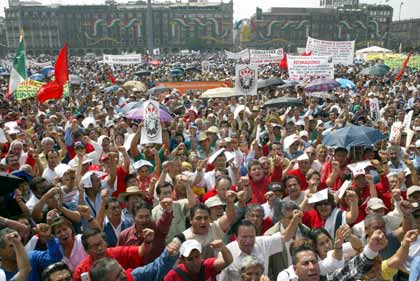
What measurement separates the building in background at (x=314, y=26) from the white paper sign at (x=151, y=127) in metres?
85.1

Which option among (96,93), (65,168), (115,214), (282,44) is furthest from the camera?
(282,44)

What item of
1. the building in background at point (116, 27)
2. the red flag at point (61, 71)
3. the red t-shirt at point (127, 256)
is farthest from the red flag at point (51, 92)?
the building in background at point (116, 27)

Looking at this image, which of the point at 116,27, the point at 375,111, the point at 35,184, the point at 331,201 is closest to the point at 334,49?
the point at 375,111

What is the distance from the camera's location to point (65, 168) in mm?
4980

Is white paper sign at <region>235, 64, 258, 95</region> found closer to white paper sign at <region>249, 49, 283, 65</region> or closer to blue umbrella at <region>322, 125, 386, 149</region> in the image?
blue umbrella at <region>322, 125, 386, 149</region>

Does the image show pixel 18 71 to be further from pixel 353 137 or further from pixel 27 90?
pixel 353 137

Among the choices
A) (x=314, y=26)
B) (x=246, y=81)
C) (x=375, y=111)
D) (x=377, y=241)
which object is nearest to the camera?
(x=377, y=241)

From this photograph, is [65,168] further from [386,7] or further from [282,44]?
[386,7]

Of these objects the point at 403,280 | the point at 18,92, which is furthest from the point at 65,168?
the point at 18,92

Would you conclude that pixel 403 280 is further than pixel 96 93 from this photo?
No

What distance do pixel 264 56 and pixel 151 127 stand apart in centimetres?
1018

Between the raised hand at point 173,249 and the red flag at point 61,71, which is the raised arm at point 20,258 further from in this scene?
the red flag at point 61,71

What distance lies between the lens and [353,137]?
562 centimetres

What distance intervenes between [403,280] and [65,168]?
3.47 meters
